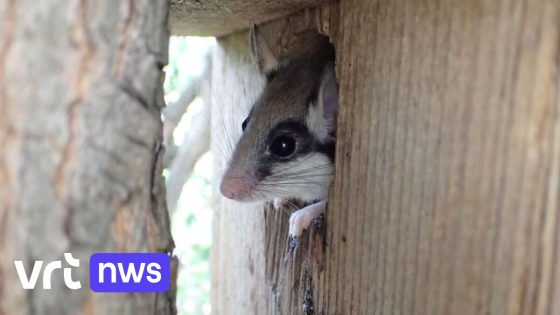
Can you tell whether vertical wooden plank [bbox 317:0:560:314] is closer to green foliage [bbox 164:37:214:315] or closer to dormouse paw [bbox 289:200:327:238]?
dormouse paw [bbox 289:200:327:238]

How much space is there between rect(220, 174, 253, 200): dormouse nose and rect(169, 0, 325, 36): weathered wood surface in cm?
37

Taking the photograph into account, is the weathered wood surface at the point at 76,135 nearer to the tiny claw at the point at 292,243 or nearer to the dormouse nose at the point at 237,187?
the tiny claw at the point at 292,243

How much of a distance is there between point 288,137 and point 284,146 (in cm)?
2

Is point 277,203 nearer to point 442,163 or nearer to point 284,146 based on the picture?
point 284,146

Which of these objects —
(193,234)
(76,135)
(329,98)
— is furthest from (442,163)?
(193,234)

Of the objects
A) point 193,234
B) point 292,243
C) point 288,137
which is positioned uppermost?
point 288,137

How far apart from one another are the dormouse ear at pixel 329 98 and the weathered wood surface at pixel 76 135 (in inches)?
26.3

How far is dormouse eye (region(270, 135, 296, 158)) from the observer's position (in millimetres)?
1461

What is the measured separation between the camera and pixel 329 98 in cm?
138

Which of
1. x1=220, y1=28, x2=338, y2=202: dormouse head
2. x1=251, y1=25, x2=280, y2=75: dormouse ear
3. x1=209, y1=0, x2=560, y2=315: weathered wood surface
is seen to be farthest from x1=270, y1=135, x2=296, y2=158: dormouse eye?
x1=209, y1=0, x2=560, y2=315: weathered wood surface

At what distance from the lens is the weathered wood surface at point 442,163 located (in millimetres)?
695

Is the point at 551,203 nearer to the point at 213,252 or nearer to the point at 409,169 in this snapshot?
the point at 409,169

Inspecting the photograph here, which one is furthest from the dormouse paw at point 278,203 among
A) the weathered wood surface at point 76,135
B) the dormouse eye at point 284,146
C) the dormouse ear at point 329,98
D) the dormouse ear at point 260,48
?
the weathered wood surface at point 76,135

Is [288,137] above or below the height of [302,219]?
above
